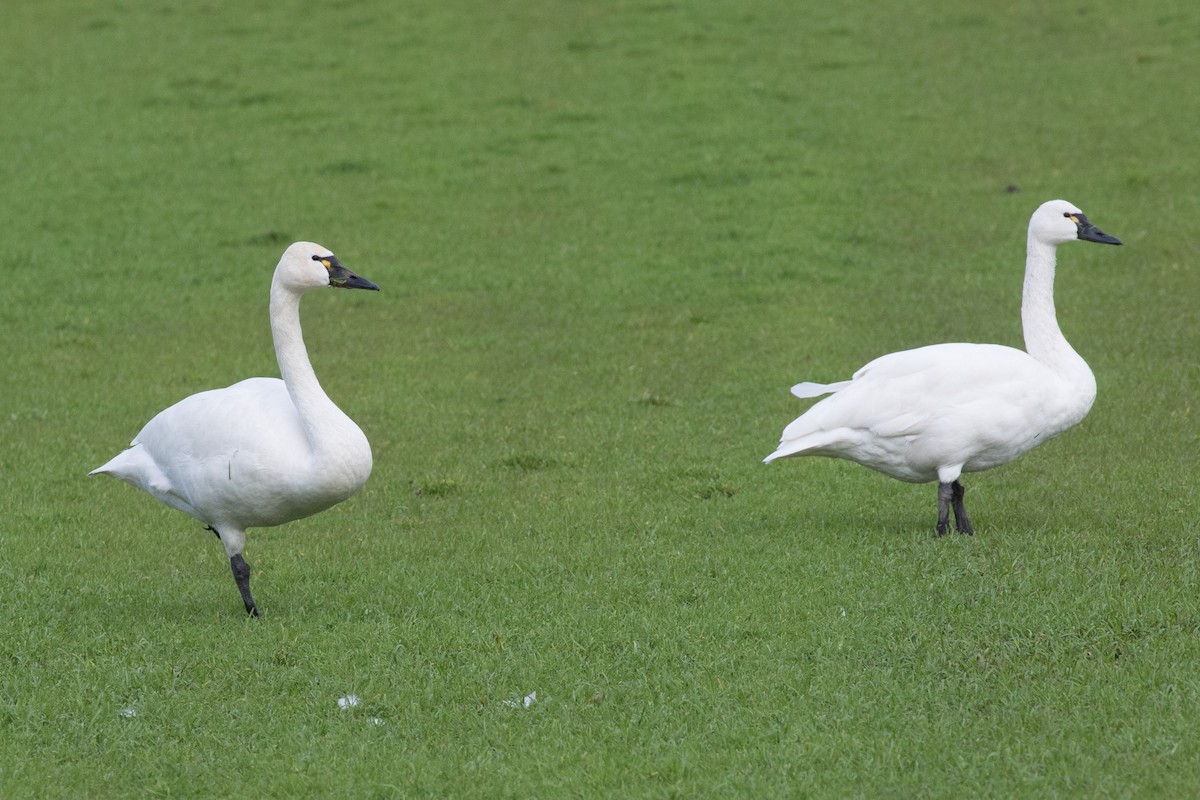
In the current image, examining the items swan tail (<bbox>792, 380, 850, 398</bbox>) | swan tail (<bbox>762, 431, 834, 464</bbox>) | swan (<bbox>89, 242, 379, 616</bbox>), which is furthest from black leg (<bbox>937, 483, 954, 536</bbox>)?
swan (<bbox>89, 242, 379, 616</bbox>)

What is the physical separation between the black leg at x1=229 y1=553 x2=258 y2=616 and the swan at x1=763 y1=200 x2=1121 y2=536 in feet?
A: 9.62

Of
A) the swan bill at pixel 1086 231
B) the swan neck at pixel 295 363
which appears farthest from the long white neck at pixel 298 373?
the swan bill at pixel 1086 231

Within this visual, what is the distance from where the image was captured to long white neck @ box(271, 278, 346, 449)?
25.3 ft

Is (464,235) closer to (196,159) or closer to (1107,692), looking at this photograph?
(196,159)

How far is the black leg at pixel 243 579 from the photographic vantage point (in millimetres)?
7980

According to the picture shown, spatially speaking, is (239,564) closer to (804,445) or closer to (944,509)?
(804,445)

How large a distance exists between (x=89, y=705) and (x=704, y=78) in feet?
57.2

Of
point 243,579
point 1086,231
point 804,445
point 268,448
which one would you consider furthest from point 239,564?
point 1086,231

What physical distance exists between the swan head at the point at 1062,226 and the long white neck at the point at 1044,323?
0.06m

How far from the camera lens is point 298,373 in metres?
7.97

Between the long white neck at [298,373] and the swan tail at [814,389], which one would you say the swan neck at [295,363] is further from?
the swan tail at [814,389]

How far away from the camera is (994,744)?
5.96 meters

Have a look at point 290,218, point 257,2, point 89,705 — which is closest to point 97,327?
point 290,218

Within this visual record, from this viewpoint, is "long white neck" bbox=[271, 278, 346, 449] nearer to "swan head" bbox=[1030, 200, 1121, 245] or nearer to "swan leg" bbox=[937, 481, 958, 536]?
"swan leg" bbox=[937, 481, 958, 536]
